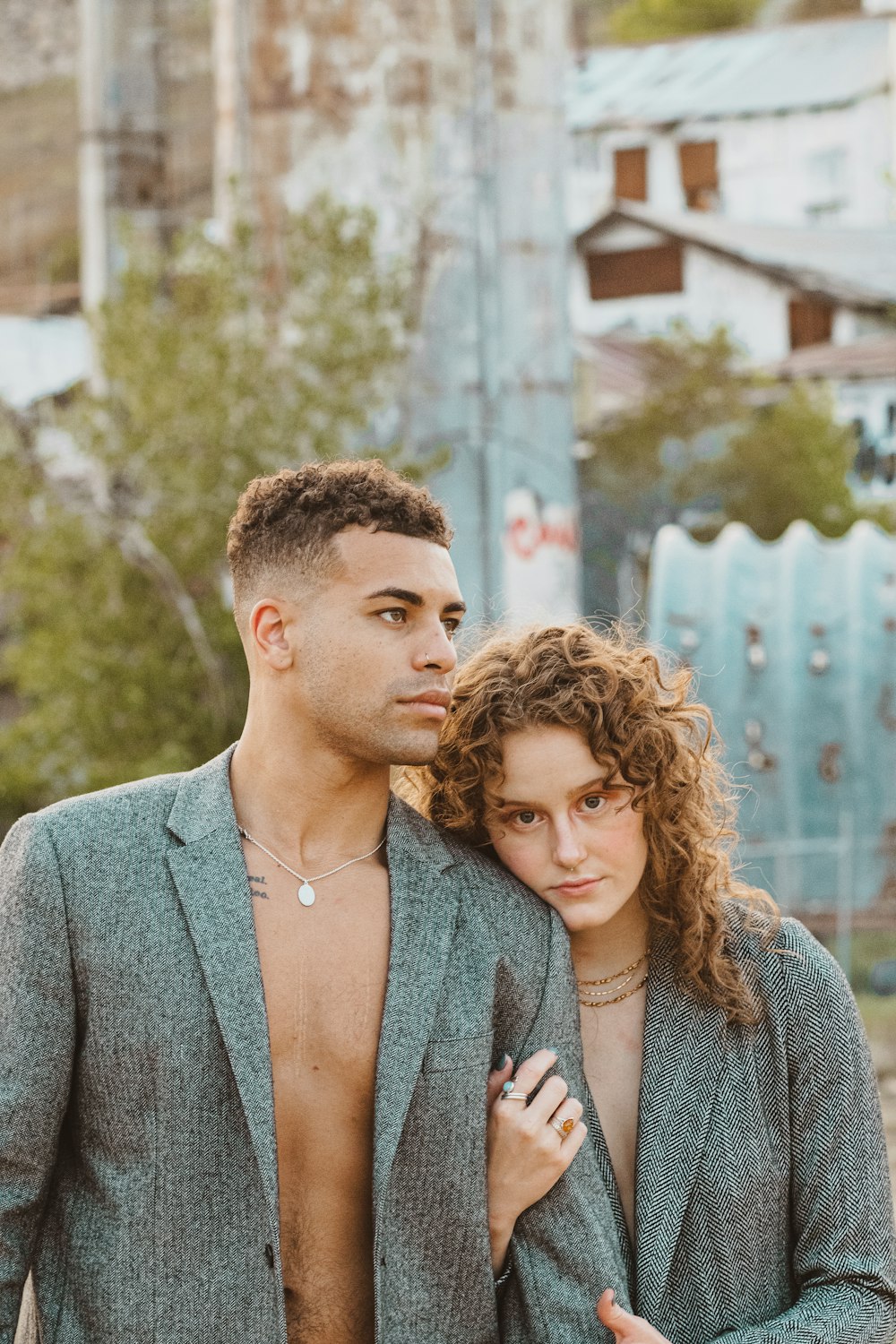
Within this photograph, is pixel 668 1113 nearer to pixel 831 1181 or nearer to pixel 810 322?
pixel 831 1181

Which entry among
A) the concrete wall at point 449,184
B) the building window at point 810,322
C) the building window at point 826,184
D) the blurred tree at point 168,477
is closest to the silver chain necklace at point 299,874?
the blurred tree at point 168,477

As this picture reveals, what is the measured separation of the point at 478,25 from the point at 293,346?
10.4ft

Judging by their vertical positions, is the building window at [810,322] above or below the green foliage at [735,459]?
above

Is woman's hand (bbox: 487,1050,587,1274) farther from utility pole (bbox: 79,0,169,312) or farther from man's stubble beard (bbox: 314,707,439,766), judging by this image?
utility pole (bbox: 79,0,169,312)

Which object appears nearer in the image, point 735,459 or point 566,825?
point 566,825

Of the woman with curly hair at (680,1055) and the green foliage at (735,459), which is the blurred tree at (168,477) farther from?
the woman with curly hair at (680,1055)

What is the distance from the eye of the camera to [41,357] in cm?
1587

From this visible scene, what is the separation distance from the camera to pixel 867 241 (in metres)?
14.0

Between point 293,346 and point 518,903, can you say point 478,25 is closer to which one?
point 293,346

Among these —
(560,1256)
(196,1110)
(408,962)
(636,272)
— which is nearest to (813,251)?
(636,272)

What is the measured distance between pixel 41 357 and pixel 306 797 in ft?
46.3

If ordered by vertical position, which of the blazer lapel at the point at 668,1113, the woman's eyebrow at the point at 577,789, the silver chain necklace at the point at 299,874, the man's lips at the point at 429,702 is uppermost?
the man's lips at the point at 429,702

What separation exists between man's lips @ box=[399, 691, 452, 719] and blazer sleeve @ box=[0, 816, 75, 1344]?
0.61m

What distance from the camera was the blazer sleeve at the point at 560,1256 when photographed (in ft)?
8.29
